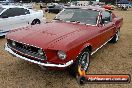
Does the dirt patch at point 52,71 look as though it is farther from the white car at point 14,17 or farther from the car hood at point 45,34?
the white car at point 14,17

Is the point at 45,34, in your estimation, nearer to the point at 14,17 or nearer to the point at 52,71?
the point at 52,71

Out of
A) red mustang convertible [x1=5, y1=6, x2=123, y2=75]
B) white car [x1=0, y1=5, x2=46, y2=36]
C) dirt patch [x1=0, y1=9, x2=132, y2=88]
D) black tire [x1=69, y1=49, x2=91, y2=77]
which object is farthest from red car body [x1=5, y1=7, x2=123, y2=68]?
white car [x1=0, y1=5, x2=46, y2=36]

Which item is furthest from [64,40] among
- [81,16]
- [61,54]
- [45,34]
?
[81,16]

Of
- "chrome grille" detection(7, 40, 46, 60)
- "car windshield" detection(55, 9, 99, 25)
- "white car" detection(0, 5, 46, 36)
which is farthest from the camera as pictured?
"white car" detection(0, 5, 46, 36)

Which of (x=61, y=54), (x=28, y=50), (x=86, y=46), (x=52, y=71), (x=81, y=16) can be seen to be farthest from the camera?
(x=81, y=16)

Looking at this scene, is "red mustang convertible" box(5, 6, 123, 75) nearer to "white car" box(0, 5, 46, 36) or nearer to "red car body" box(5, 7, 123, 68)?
"red car body" box(5, 7, 123, 68)

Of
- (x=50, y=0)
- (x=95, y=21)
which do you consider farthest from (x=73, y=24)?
(x=50, y=0)

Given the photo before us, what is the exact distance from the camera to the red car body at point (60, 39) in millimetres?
4832

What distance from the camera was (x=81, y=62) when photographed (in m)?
5.64

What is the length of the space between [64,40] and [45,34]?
639mm

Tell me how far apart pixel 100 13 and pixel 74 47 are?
2.26 m

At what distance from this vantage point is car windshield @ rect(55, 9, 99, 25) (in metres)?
6.61

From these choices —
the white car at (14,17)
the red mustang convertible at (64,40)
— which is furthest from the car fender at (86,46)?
the white car at (14,17)

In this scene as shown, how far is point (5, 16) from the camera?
32.7 ft
